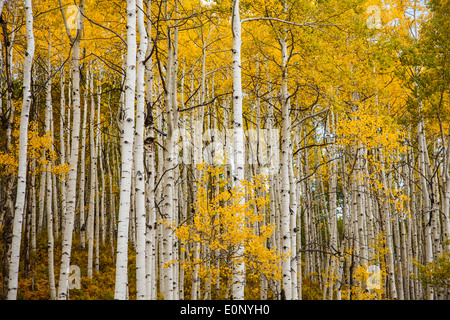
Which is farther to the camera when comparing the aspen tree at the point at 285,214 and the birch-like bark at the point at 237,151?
the aspen tree at the point at 285,214

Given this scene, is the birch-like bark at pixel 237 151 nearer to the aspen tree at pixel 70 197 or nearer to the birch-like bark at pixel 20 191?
the aspen tree at pixel 70 197

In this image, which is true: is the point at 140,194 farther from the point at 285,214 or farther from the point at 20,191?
the point at 285,214

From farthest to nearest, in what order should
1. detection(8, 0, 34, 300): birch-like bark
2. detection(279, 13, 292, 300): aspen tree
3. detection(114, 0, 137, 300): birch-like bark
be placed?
detection(279, 13, 292, 300): aspen tree → detection(8, 0, 34, 300): birch-like bark → detection(114, 0, 137, 300): birch-like bark

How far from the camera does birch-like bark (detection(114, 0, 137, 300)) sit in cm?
482

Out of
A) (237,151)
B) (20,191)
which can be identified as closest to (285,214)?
(237,151)

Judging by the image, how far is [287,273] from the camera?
6.96 m

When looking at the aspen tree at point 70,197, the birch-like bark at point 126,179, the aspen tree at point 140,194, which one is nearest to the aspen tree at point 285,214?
the aspen tree at point 140,194

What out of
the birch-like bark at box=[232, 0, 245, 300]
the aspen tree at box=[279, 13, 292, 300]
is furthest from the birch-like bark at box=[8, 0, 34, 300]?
the aspen tree at box=[279, 13, 292, 300]

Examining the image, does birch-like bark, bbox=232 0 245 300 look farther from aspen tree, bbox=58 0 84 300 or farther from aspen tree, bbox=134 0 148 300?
aspen tree, bbox=58 0 84 300

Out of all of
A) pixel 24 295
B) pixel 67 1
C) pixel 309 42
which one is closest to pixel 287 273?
pixel 309 42

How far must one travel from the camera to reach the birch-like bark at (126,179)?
4.82 metres
